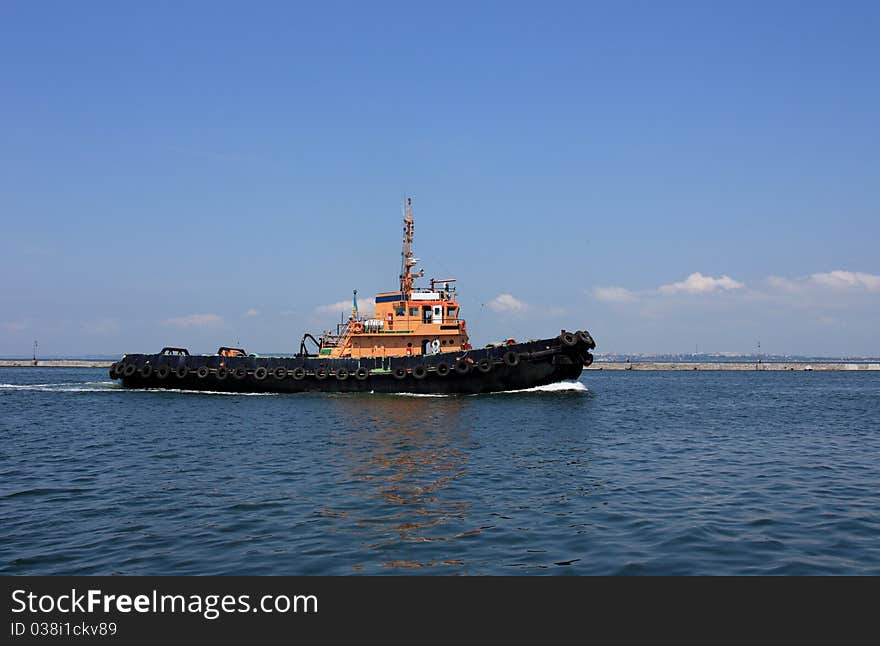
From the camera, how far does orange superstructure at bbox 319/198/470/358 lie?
137ft

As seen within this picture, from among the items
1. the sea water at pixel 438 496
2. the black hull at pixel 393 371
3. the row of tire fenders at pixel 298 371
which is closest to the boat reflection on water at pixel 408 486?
the sea water at pixel 438 496

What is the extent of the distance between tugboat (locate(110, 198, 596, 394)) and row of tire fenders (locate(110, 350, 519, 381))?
0.06 m

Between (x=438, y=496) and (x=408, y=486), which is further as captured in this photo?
(x=408, y=486)

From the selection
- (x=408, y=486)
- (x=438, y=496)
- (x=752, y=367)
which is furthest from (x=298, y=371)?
(x=752, y=367)

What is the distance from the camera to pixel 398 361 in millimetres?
39719

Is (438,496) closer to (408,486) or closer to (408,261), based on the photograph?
(408,486)

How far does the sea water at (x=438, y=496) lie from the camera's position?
31.3ft

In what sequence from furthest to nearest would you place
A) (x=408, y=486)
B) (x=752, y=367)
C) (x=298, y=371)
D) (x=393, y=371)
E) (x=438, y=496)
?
1. (x=752, y=367)
2. (x=298, y=371)
3. (x=393, y=371)
4. (x=408, y=486)
5. (x=438, y=496)

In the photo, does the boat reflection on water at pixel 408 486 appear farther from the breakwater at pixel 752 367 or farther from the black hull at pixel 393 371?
the breakwater at pixel 752 367

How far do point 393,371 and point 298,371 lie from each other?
21.5 ft

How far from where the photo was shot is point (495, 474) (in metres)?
16.1
